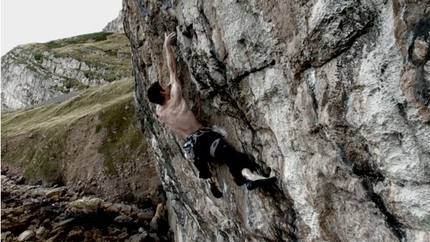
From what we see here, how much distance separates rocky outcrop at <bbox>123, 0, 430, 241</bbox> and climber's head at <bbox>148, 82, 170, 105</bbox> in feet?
3.20

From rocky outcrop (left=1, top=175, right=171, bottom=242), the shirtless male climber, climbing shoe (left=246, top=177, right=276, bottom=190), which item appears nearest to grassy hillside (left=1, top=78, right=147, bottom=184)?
rocky outcrop (left=1, top=175, right=171, bottom=242)

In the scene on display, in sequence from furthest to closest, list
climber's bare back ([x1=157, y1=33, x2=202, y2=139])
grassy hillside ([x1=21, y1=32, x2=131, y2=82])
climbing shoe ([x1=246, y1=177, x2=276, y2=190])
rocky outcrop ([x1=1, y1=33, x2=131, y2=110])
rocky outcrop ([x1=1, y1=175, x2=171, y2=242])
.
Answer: rocky outcrop ([x1=1, y1=33, x2=131, y2=110]) → grassy hillside ([x1=21, y1=32, x2=131, y2=82]) → rocky outcrop ([x1=1, y1=175, x2=171, y2=242]) → climber's bare back ([x1=157, y1=33, x2=202, y2=139]) → climbing shoe ([x1=246, y1=177, x2=276, y2=190])

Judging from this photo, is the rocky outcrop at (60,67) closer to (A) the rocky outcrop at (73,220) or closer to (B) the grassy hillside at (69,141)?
(B) the grassy hillside at (69,141)

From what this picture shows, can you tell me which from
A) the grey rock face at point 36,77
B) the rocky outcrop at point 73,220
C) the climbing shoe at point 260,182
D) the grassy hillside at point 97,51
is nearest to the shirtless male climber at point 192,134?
the climbing shoe at point 260,182

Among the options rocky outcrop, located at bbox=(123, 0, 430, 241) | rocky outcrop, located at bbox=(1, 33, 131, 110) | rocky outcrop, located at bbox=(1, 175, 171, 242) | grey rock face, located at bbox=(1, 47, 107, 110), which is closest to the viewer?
rocky outcrop, located at bbox=(123, 0, 430, 241)

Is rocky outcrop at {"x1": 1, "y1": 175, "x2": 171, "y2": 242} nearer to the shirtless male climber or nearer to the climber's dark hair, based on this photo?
the shirtless male climber

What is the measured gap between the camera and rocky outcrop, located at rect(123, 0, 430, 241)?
5.94 m

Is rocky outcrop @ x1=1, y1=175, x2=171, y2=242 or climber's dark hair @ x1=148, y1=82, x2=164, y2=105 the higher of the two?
climber's dark hair @ x1=148, y1=82, x2=164, y2=105

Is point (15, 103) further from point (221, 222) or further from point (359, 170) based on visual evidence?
point (359, 170)

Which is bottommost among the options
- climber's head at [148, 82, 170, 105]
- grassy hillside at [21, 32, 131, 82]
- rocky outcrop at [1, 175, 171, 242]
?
rocky outcrop at [1, 175, 171, 242]

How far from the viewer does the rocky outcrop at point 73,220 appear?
26766mm

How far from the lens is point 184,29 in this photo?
10.4 meters

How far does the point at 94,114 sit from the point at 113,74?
49.8 meters

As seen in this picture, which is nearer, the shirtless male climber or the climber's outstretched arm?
the shirtless male climber
